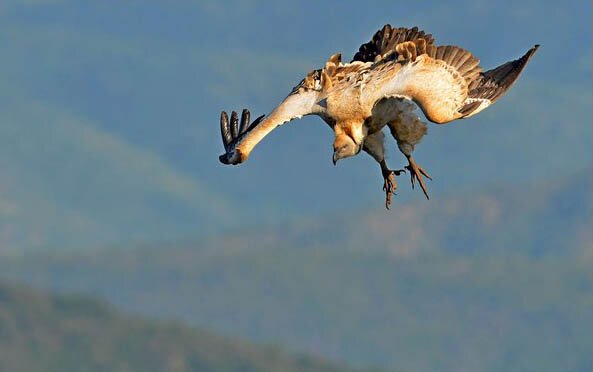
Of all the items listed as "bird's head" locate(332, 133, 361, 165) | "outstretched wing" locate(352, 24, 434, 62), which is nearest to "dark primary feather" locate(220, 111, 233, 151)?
"outstretched wing" locate(352, 24, 434, 62)

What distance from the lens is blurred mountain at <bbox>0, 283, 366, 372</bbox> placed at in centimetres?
15312

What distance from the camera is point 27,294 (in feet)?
539

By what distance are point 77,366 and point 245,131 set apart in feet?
442

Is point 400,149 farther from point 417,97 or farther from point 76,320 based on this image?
point 76,320

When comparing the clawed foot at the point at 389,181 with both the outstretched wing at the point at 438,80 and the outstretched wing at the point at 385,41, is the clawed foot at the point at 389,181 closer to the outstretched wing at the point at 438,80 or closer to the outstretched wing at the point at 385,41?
the outstretched wing at the point at 438,80

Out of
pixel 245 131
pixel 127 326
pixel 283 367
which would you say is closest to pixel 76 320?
pixel 127 326

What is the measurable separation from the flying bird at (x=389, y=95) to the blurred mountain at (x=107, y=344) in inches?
5067

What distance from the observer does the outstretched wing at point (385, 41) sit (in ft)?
74.2

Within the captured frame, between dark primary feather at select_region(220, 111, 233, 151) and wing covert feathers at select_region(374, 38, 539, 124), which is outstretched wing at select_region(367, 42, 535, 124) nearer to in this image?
wing covert feathers at select_region(374, 38, 539, 124)

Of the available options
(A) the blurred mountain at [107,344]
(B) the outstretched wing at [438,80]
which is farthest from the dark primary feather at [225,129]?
(A) the blurred mountain at [107,344]

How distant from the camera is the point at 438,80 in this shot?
875 inches

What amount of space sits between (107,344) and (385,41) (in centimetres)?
13786

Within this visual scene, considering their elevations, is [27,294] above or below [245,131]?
above

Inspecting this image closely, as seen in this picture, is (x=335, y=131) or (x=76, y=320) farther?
(x=76, y=320)
